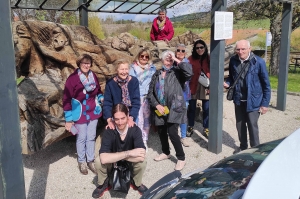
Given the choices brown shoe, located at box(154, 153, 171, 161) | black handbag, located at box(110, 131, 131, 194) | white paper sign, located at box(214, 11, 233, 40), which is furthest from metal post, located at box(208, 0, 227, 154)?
black handbag, located at box(110, 131, 131, 194)

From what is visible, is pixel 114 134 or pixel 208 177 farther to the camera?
pixel 114 134

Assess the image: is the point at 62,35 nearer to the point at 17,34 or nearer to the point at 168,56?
the point at 17,34

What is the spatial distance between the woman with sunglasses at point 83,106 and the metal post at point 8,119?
57.4 inches

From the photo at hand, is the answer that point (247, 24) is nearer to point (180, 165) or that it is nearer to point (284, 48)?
point (284, 48)

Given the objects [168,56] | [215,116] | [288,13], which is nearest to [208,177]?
[168,56]

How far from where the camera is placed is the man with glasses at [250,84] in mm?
4164

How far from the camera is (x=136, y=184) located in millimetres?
3768

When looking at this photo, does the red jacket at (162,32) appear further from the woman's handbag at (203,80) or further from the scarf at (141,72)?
the scarf at (141,72)

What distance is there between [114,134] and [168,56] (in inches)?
50.9

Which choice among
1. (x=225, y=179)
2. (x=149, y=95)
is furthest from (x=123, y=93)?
(x=225, y=179)

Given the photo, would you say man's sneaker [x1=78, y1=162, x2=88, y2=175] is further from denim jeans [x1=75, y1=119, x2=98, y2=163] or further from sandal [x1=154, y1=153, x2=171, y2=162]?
sandal [x1=154, y1=153, x2=171, y2=162]

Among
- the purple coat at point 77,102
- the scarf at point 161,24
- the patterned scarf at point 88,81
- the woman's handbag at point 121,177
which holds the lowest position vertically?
the woman's handbag at point 121,177

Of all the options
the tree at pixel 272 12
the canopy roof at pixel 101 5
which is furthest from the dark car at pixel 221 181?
the tree at pixel 272 12

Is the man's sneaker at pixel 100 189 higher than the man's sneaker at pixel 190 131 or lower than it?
lower
